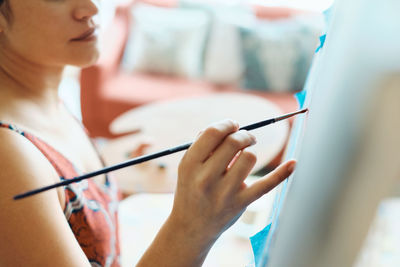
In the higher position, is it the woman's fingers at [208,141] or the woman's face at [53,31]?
the woman's face at [53,31]

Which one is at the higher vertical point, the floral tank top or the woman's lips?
the woman's lips

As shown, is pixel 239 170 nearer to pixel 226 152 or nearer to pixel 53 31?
pixel 226 152

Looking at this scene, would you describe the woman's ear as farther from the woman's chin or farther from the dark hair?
the woman's chin

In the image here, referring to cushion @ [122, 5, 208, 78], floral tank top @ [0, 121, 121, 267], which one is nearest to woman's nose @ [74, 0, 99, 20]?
floral tank top @ [0, 121, 121, 267]

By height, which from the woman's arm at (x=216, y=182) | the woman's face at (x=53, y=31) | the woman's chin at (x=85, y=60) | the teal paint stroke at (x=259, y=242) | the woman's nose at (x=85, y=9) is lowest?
the teal paint stroke at (x=259, y=242)

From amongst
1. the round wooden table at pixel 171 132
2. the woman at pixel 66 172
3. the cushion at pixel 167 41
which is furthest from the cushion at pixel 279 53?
the woman at pixel 66 172

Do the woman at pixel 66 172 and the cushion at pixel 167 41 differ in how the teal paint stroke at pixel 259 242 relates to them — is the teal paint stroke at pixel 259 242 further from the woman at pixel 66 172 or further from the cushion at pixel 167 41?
the cushion at pixel 167 41

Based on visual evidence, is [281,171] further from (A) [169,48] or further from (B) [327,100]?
(A) [169,48]

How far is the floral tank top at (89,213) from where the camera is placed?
2.18ft

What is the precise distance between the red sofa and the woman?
1.65 metres

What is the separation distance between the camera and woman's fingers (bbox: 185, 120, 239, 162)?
44cm

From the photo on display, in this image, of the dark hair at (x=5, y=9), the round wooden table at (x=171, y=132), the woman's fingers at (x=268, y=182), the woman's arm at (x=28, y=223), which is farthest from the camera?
the round wooden table at (x=171, y=132)

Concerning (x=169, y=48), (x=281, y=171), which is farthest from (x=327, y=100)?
(x=169, y=48)

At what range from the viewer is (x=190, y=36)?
108 inches
